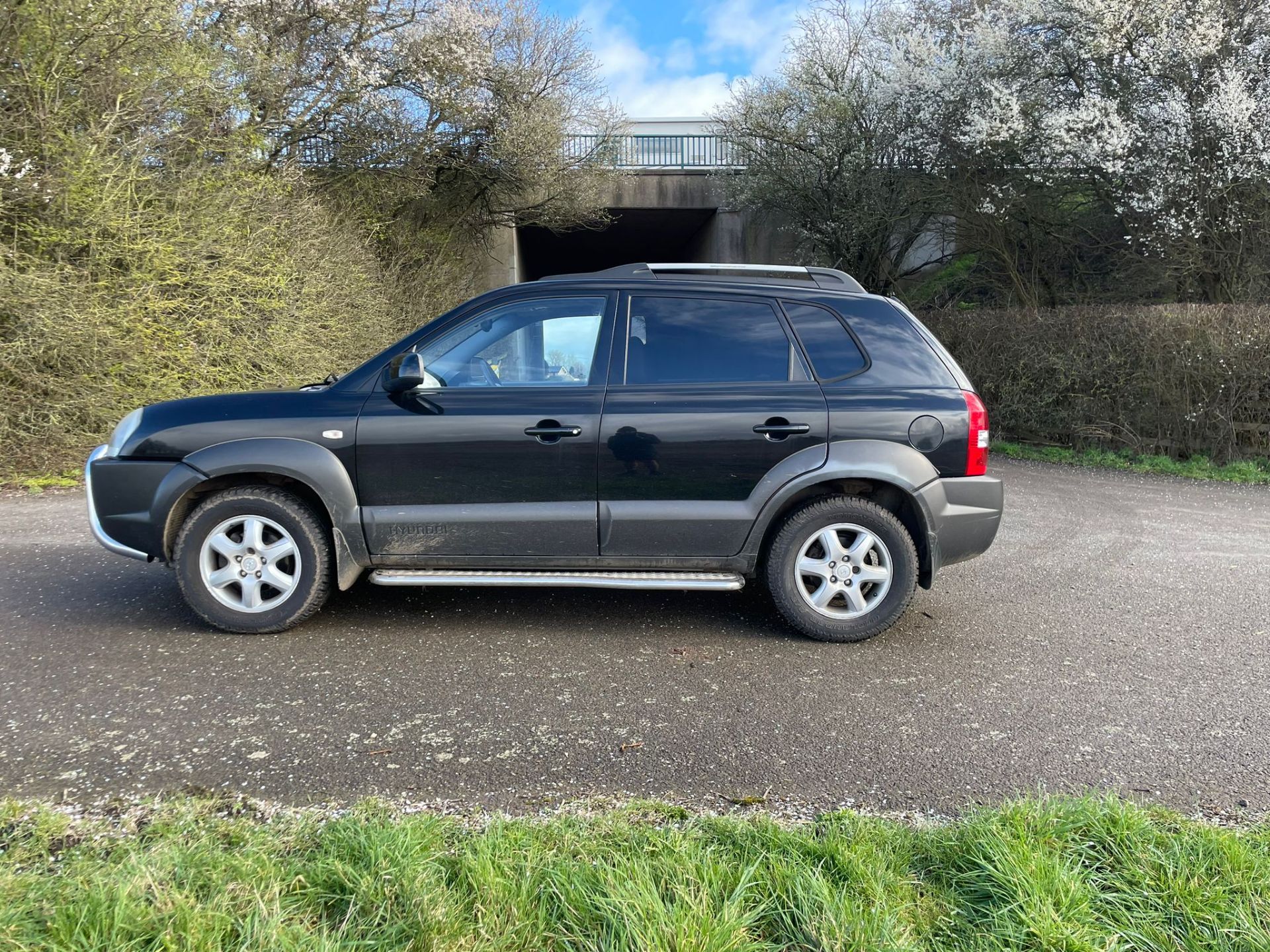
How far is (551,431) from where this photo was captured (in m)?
4.26

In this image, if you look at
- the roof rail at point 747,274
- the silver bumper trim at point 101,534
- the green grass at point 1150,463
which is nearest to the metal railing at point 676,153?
the green grass at point 1150,463

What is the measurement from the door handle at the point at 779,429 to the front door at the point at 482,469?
33.4 inches

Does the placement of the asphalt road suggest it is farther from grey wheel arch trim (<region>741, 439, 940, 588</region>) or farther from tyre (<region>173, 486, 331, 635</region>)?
grey wheel arch trim (<region>741, 439, 940, 588</region>)

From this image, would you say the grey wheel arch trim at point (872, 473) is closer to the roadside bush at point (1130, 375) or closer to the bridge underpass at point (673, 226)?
the roadside bush at point (1130, 375)

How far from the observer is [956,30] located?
53.7ft

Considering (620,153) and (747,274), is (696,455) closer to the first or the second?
(747,274)

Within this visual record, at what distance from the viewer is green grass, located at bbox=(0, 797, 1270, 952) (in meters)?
2.00

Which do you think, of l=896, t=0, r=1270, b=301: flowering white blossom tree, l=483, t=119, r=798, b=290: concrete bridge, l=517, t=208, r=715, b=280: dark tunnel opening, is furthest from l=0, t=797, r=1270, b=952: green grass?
l=517, t=208, r=715, b=280: dark tunnel opening

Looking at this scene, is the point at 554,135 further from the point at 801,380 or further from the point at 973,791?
the point at 973,791

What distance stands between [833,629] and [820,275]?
206 centimetres

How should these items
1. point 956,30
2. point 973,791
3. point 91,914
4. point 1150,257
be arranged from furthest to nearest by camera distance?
1. point 956,30
2. point 1150,257
3. point 973,791
4. point 91,914

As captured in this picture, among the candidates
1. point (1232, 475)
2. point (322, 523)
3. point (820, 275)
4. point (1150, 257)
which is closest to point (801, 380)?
point (820, 275)

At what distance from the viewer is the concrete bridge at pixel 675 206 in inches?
860

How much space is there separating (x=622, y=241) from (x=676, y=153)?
587 cm
